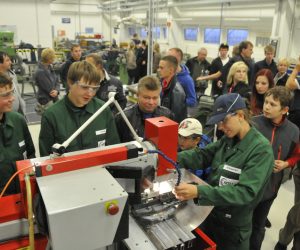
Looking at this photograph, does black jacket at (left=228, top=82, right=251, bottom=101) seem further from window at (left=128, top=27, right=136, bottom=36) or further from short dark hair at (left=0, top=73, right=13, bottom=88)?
window at (left=128, top=27, right=136, bottom=36)

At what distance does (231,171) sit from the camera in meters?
1.39

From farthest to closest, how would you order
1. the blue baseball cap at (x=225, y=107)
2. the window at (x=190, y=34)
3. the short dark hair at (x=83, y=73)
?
the window at (x=190, y=34) → the short dark hair at (x=83, y=73) → the blue baseball cap at (x=225, y=107)

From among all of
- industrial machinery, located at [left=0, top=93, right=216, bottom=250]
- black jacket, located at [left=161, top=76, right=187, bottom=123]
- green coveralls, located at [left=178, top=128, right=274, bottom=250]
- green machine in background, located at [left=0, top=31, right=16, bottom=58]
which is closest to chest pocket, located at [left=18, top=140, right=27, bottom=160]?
industrial machinery, located at [left=0, top=93, right=216, bottom=250]

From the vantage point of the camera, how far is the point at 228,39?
28.2 ft

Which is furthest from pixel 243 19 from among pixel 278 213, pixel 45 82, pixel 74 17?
pixel 74 17

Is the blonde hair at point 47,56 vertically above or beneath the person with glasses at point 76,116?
above

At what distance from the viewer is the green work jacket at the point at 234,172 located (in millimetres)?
1264

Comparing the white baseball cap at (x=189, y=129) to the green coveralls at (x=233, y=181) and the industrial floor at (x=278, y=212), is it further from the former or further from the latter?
the industrial floor at (x=278, y=212)

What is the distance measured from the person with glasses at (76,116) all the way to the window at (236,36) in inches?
292

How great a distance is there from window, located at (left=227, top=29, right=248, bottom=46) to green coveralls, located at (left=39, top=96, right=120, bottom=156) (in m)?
7.44

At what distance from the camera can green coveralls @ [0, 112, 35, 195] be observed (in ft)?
5.21

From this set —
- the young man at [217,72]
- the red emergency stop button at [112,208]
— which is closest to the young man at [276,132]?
the red emergency stop button at [112,208]

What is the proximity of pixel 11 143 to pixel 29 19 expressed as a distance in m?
7.78

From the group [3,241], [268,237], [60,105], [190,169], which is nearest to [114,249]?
[3,241]
